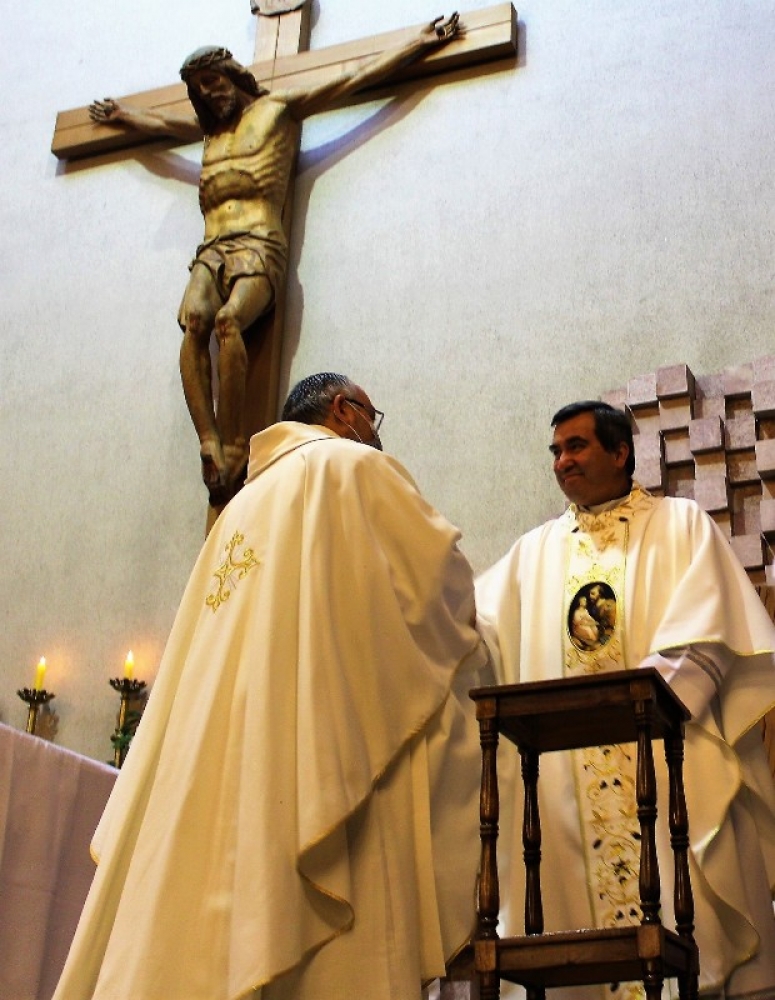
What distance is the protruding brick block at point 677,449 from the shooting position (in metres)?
4.79

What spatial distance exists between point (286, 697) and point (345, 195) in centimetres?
364

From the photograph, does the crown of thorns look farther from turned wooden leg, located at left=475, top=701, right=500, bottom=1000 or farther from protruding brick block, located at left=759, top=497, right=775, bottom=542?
turned wooden leg, located at left=475, top=701, right=500, bottom=1000

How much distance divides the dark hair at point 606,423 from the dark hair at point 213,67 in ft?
8.49

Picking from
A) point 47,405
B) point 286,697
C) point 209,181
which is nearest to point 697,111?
point 209,181

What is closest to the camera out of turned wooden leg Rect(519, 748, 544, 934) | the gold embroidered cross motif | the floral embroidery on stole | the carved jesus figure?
turned wooden leg Rect(519, 748, 544, 934)

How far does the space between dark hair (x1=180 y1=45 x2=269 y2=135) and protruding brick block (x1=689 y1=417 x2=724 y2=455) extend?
256cm

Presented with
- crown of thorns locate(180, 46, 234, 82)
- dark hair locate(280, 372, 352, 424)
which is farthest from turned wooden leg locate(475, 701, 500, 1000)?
crown of thorns locate(180, 46, 234, 82)

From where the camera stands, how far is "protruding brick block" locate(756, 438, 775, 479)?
460 cm

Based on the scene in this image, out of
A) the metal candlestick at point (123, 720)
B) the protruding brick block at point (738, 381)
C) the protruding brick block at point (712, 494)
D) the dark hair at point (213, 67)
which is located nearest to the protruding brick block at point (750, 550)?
the protruding brick block at point (712, 494)

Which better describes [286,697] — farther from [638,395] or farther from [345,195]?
[345,195]

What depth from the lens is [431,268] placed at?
18.8 feet

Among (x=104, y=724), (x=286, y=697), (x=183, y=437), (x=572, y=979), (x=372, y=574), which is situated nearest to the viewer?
(x=572, y=979)

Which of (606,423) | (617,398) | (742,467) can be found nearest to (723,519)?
(742,467)

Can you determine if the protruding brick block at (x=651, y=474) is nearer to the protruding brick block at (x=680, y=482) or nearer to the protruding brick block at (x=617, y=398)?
the protruding brick block at (x=680, y=482)
